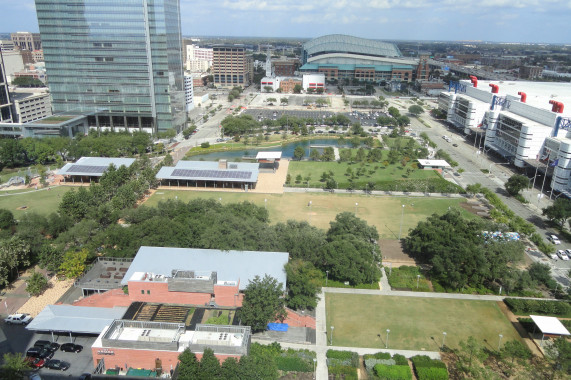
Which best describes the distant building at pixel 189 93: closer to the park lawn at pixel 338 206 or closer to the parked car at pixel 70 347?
the park lawn at pixel 338 206

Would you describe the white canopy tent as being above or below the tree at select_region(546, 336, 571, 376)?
below

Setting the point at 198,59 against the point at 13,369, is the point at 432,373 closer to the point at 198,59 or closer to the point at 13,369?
the point at 13,369

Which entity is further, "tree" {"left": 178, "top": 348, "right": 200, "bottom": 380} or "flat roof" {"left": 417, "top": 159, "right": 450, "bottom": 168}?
"flat roof" {"left": 417, "top": 159, "right": 450, "bottom": 168}

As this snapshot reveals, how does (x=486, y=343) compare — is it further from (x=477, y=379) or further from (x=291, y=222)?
(x=291, y=222)

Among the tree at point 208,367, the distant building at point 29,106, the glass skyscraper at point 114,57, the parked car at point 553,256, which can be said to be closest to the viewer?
the tree at point 208,367

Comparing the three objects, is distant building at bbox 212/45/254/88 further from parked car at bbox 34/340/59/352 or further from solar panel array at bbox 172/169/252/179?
parked car at bbox 34/340/59/352

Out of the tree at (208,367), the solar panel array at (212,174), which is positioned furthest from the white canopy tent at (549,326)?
the solar panel array at (212,174)

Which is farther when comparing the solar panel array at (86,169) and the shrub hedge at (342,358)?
the solar panel array at (86,169)

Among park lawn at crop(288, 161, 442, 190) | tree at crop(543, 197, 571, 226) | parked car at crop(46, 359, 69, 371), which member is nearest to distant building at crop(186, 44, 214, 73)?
park lawn at crop(288, 161, 442, 190)
